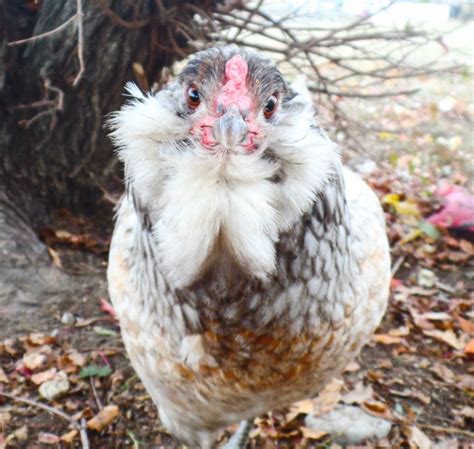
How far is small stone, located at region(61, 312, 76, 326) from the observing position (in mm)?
3131

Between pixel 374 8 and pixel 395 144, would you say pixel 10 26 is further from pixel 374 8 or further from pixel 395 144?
pixel 395 144

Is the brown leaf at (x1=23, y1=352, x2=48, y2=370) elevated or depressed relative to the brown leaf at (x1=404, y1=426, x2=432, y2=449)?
depressed

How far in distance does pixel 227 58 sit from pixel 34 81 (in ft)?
7.09

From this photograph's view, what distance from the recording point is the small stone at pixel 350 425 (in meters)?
2.72

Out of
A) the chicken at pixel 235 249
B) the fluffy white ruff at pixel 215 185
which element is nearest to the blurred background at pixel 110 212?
the chicken at pixel 235 249

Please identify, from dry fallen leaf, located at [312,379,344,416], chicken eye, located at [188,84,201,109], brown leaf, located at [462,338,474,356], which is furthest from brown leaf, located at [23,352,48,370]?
brown leaf, located at [462,338,474,356]

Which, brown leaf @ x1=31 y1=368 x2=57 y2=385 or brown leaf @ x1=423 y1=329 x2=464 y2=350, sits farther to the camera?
brown leaf @ x1=423 y1=329 x2=464 y2=350

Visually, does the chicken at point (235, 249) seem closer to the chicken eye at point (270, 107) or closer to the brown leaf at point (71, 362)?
the chicken eye at point (270, 107)

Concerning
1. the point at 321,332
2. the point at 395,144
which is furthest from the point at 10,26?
the point at 395,144

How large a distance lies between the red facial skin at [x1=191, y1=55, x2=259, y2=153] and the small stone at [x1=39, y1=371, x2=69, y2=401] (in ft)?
6.31

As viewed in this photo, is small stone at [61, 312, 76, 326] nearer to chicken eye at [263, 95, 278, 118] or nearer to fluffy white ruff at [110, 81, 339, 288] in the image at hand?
fluffy white ruff at [110, 81, 339, 288]

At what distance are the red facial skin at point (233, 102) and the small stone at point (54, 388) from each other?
1924 millimetres

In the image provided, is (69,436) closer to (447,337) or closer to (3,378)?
(3,378)

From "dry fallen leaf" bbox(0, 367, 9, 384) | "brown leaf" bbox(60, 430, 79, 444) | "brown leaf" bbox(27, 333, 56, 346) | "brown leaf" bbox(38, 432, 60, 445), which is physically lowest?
"brown leaf" bbox(38, 432, 60, 445)
